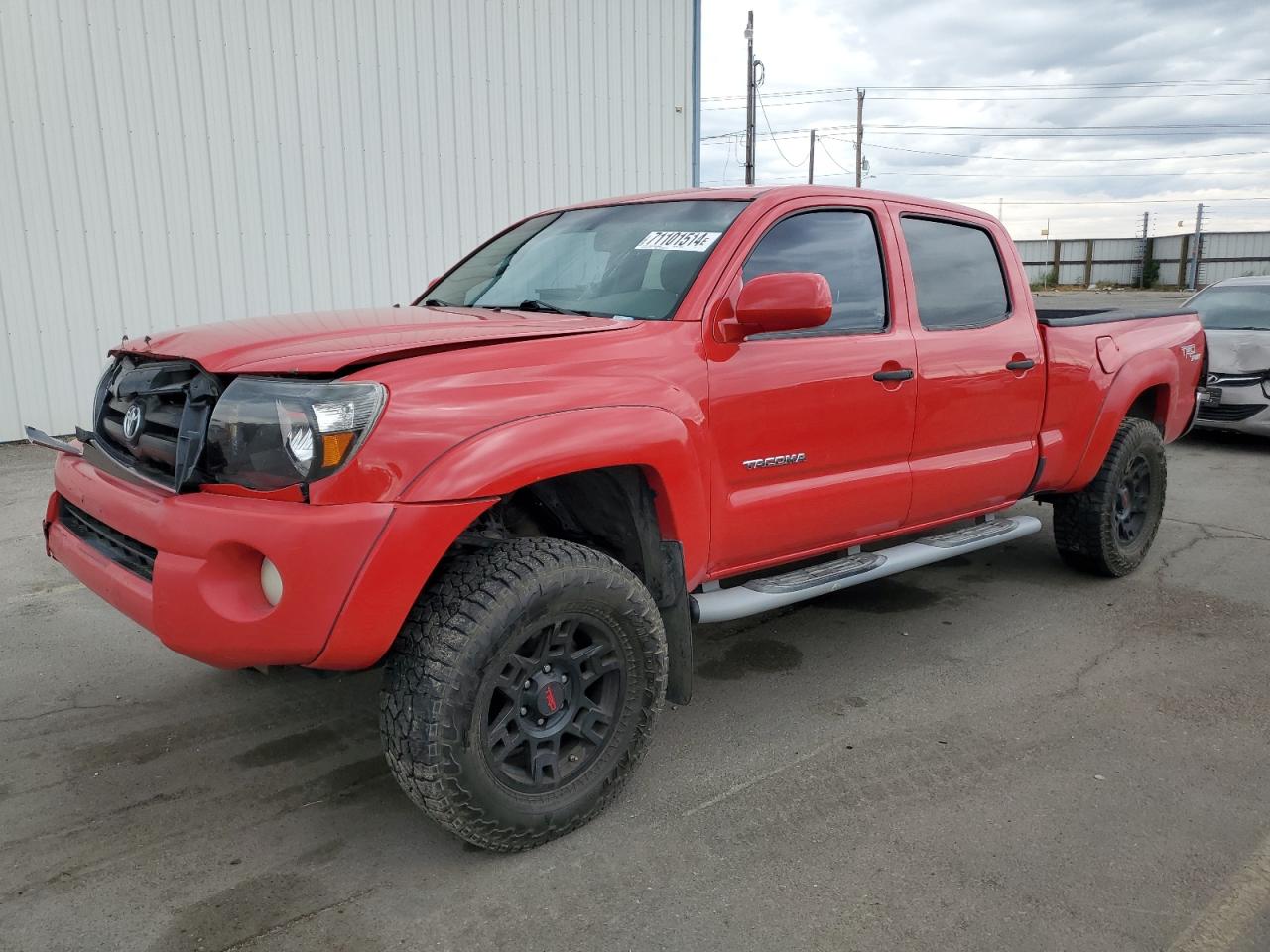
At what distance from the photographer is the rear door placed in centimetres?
386

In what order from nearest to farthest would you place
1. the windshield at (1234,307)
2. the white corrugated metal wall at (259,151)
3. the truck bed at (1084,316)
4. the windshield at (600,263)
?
the windshield at (600,263), the truck bed at (1084,316), the white corrugated metal wall at (259,151), the windshield at (1234,307)

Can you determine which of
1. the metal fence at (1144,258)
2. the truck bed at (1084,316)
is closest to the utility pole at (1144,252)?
the metal fence at (1144,258)

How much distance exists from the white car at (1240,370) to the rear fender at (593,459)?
7.14 m

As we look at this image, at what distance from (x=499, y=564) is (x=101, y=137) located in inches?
314

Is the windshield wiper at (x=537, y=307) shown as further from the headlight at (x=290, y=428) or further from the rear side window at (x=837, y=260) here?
the headlight at (x=290, y=428)

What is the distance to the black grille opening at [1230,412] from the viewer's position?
8.68 metres

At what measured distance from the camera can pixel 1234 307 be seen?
31.1ft

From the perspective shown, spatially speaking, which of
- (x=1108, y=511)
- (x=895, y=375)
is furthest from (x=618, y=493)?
(x=1108, y=511)

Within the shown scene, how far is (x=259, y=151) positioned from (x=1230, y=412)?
9.25 metres

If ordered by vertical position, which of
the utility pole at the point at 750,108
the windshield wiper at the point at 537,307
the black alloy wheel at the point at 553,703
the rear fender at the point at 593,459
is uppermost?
the utility pole at the point at 750,108

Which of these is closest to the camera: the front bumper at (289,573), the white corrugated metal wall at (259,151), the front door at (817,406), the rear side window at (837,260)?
the front bumper at (289,573)

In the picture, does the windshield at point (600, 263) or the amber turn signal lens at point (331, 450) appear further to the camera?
the windshield at point (600, 263)

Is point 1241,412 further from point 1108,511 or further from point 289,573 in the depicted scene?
point 289,573

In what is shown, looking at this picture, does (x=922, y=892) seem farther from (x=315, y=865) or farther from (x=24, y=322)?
(x=24, y=322)
